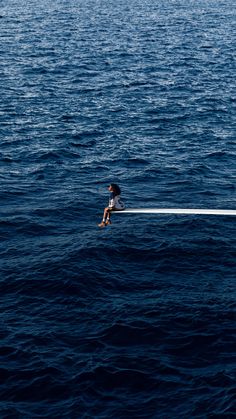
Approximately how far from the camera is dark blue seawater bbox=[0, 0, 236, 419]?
107 ft

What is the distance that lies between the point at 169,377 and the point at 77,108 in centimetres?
5315

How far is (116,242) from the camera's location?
1873 inches

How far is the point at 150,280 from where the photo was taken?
42.4 m

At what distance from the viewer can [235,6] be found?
18138cm

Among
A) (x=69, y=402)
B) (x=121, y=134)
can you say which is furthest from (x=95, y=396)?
(x=121, y=134)

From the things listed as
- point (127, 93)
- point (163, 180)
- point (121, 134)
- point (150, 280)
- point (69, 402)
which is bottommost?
point (69, 402)

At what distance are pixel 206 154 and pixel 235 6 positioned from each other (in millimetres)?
132370

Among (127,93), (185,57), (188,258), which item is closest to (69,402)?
(188,258)

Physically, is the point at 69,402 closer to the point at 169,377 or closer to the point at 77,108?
the point at 169,377

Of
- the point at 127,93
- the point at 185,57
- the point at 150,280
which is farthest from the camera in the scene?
the point at 185,57

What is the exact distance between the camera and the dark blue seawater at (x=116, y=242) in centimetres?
3269

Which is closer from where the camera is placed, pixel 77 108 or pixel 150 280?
pixel 150 280

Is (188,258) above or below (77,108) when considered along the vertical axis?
below

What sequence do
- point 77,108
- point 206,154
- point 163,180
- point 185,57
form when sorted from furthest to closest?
point 185,57, point 77,108, point 206,154, point 163,180
